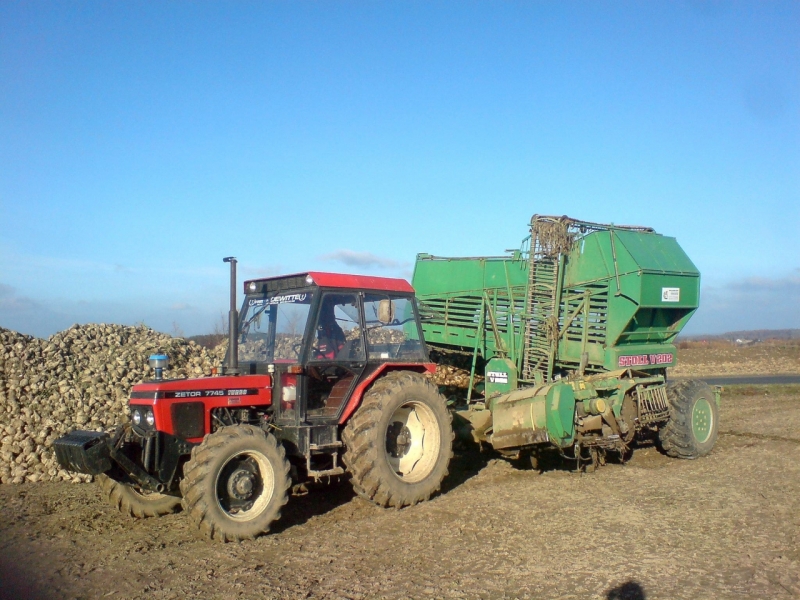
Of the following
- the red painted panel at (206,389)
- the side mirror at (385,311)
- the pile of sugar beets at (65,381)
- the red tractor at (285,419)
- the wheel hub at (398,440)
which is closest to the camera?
the red tractor at (285,419)

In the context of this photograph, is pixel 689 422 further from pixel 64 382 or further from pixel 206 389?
pixel 64 382

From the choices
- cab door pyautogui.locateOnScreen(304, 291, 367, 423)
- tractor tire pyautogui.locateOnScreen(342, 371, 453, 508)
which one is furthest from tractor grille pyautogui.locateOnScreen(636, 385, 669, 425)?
cab door pyautogui.locateOnScreen(304, 291, 367, 423)

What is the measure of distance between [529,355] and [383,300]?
367cm

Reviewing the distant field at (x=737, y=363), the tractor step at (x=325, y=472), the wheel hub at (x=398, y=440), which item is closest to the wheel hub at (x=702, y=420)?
the wheel hub at (x=398, y=440)

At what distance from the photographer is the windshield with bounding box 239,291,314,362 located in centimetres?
671

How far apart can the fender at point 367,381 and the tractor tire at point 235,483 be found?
89cm

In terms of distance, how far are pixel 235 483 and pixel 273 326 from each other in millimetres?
1710

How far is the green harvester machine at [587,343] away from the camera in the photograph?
8.11m

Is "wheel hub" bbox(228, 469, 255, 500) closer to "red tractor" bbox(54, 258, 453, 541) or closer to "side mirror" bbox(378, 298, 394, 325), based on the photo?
"red tractor" bbox(54, 258, 453, 541)

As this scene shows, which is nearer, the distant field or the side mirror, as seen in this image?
the side mirror

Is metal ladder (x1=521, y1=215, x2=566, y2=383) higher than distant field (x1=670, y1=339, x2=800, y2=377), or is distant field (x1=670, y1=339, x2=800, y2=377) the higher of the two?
metal ladder (x1=521, y1=215, x2=566, y2=383)

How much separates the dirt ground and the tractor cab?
1.12 meters

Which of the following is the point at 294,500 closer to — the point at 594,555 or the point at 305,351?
the point at 305,351

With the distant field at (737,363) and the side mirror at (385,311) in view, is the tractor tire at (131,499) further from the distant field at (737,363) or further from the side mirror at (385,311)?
the distant field at (737,363)
